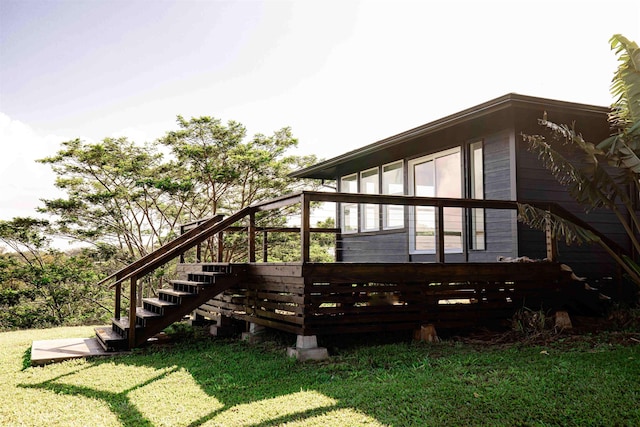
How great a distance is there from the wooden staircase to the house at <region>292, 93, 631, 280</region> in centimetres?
393

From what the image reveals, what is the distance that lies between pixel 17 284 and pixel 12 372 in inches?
373

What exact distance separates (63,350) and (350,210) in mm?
7186

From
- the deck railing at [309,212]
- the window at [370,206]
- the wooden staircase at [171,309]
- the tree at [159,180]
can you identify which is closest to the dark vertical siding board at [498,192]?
the deck railing at [309,212]

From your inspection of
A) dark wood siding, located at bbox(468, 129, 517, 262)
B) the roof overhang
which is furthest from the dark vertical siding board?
the roof overhang

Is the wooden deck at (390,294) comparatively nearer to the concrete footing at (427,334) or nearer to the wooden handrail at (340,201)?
the concrete footing at (427,334)

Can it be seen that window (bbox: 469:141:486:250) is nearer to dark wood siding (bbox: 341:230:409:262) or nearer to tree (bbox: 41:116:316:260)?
dark wood siding (bbox: 341:230:409:262)

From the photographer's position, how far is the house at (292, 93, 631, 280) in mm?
8273

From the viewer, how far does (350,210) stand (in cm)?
1290

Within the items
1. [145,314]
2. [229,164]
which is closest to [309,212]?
[145,314]

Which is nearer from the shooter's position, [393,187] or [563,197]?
[563,197]

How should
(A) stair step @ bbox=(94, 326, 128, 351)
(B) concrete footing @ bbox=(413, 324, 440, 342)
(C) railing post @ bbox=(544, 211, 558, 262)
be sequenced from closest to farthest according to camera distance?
(B) concrete footing @ bbox=(413, 324, 440, 342)
(A) stair step @ bbox=(94, 326, 128, 351)
(C) railing post @ bbox=(544, 211, 558, 262)

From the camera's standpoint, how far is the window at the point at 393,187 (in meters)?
11.0

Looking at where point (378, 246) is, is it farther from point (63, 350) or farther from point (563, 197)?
point (63, 350)

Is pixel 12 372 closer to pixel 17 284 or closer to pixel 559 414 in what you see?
pixel 559 414
